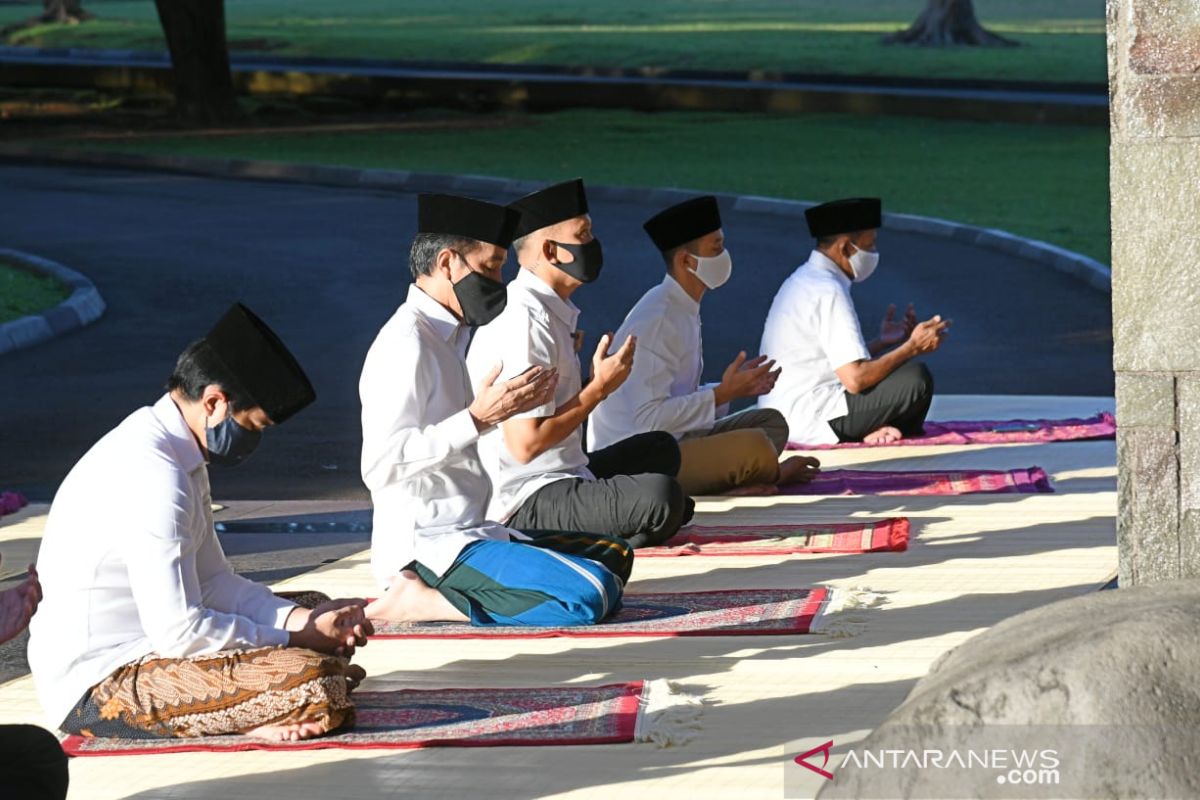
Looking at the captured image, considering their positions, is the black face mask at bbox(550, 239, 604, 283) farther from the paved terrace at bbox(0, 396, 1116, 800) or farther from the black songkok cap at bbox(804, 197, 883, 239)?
the black songkok cap at bbox(804, 197, 883, 239)

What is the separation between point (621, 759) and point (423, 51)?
39.8 m

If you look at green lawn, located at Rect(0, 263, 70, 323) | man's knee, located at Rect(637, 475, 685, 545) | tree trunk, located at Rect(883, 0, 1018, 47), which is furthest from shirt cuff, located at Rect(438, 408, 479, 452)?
tree trunk, located at Rect(883, 0, 1018, 47)

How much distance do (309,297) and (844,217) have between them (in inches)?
277

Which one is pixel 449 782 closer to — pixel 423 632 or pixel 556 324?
pixel 423 632

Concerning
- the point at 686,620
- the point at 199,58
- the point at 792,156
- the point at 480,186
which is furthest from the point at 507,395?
the point at 199,58

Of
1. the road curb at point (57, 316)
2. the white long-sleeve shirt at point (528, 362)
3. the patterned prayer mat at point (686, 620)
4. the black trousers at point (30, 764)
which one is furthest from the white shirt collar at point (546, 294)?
the road curb at point (57, 316)

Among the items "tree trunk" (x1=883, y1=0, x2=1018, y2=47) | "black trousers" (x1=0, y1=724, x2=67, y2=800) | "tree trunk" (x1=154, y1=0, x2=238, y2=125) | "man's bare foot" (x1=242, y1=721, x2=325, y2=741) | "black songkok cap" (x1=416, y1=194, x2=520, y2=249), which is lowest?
"man's bare foot" (x1=242, y1=721, x2=325, y2=741)

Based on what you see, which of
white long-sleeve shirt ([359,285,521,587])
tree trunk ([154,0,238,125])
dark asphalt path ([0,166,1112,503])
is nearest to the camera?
white long-sleeve shirt ([359,285,521,587])

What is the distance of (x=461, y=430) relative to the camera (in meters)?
6.04

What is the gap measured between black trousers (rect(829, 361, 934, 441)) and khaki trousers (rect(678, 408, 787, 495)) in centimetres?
113

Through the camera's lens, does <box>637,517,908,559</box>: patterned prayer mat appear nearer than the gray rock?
No

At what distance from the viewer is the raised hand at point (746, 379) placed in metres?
7.98

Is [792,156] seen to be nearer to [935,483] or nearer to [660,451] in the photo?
[935,483]

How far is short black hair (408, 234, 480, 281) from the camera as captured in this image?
6.38 m
